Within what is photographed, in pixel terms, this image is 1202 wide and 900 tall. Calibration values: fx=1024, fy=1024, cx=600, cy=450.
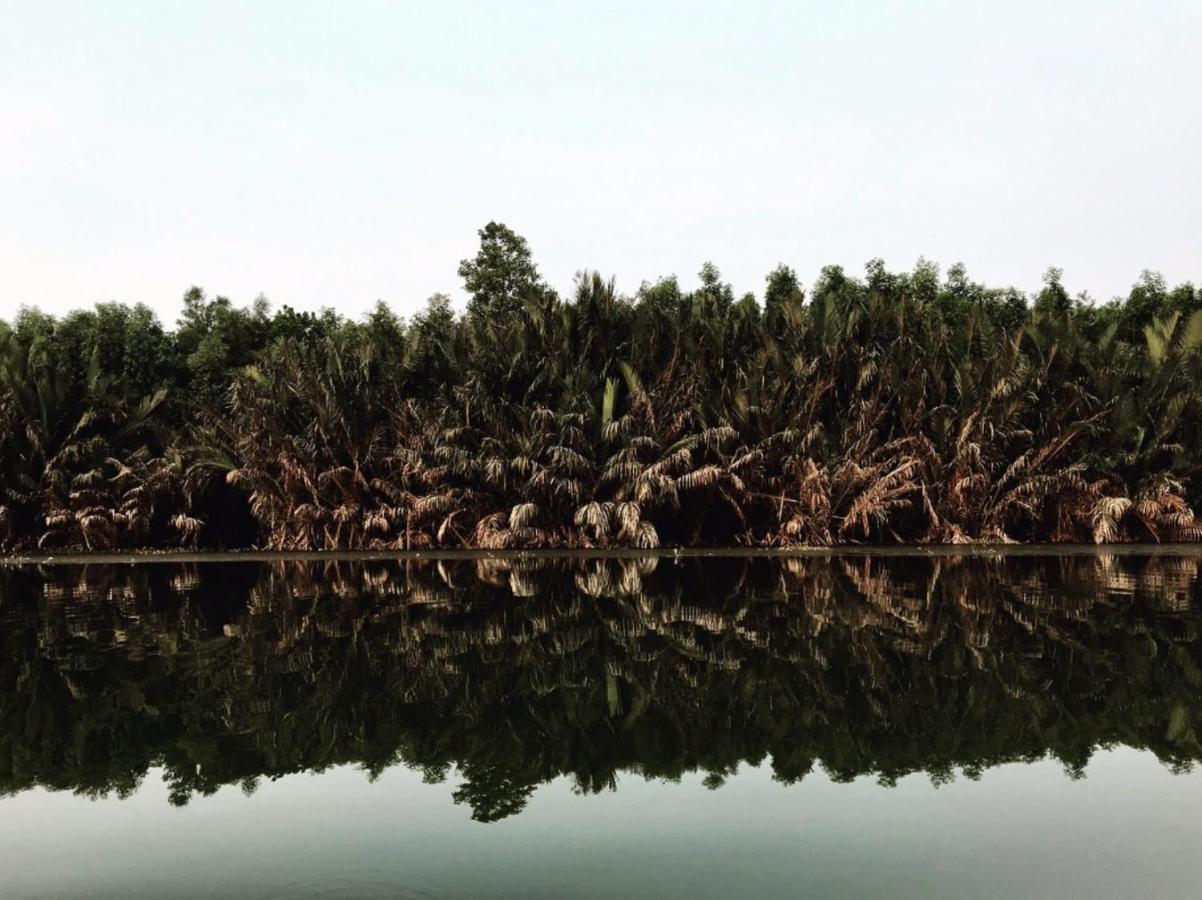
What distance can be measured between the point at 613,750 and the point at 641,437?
13975 mm

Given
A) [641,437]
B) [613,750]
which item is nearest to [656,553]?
[641,437]

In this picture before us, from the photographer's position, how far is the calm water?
4574mm

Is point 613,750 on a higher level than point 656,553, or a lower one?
lower

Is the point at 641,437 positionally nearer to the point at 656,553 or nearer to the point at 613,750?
the point at 656,553

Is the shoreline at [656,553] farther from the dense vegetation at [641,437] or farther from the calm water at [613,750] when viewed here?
the calm water at [613,750]

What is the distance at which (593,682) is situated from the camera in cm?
824

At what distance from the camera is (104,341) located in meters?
28.9

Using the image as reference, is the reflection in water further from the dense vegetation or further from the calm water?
the dense vegetation

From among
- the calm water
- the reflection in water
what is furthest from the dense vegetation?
the calm water

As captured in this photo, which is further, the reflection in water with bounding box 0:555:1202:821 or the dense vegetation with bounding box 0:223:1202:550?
the dense vegetation with bounding box 0:223:1202:550

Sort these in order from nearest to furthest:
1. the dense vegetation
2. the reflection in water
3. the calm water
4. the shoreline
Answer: the calm water, the reflection in water, the shoreline, the dense vegetation

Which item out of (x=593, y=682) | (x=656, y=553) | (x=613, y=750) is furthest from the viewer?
(x=656, y=553)

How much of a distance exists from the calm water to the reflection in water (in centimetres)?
4

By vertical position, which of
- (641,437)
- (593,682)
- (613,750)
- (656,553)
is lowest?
(613,750)
